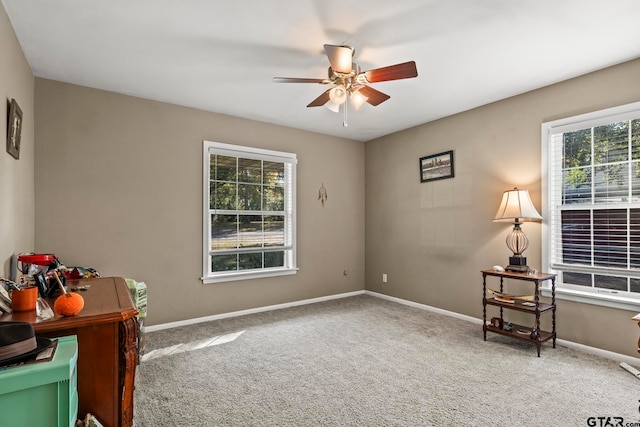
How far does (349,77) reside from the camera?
2.76 meters

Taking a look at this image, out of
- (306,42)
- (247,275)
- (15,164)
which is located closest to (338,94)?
(306,42)

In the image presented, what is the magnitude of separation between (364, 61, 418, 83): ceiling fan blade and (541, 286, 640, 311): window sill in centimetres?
260

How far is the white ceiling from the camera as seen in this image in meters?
2.31

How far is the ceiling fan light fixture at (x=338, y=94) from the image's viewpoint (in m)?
2.83

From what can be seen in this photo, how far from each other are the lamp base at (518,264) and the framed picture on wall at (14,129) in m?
4.33

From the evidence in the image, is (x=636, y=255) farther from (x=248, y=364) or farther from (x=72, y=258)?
(x=72, y=258)

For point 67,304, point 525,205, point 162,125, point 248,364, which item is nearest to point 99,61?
point 162,125

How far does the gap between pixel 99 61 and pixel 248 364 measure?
2.92 meters

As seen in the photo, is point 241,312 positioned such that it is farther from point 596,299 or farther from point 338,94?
point 596,299

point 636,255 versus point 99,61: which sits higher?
point 99,61

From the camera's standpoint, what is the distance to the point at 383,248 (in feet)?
18.2

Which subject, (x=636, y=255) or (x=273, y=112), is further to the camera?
(x=273, y=112)

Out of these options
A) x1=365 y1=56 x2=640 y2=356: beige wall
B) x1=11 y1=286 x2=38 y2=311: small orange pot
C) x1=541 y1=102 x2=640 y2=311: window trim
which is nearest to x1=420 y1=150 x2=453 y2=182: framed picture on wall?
x1=365 y1=56 x2=640 y2=356: beige wall

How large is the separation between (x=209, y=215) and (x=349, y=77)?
99.0 inches
